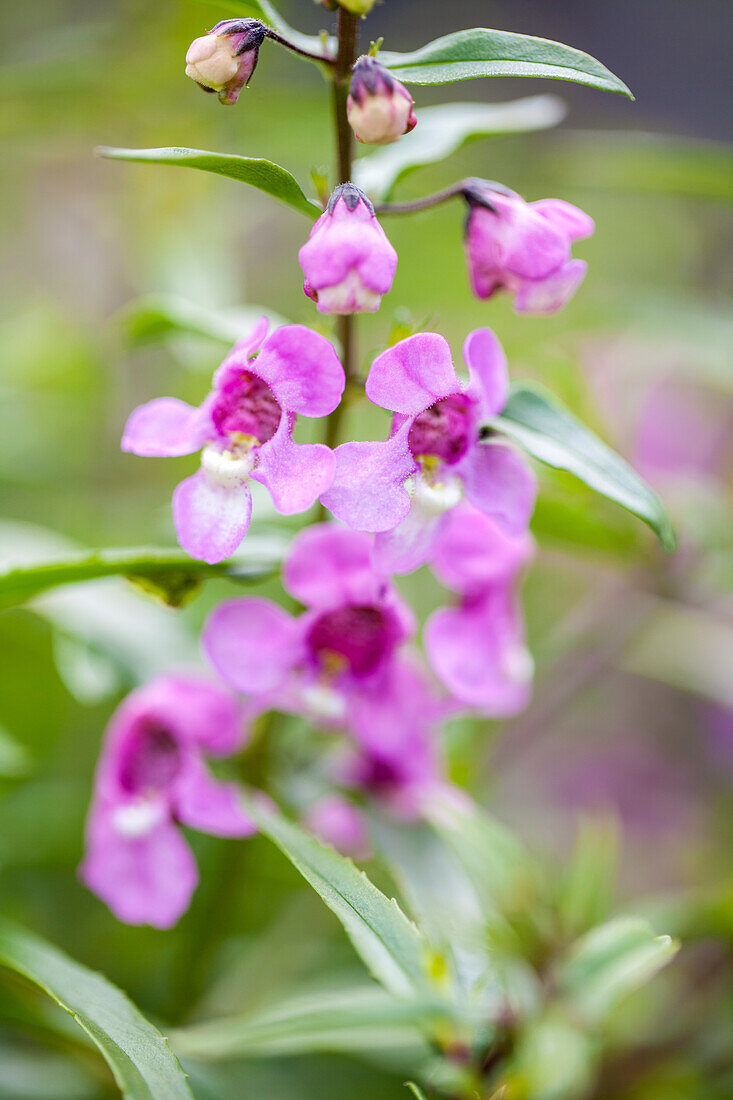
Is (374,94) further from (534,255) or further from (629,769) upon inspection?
(629,769)

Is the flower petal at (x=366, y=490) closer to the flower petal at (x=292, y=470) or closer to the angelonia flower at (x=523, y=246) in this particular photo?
the flower petal at (x=292, y=470)

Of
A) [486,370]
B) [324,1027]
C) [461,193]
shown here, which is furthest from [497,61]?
[324,1027]

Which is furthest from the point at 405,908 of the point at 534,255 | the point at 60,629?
the point at 534,255

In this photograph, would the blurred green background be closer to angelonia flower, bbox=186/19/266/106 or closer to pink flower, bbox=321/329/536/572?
pink flower, bbox=321/329/536/572

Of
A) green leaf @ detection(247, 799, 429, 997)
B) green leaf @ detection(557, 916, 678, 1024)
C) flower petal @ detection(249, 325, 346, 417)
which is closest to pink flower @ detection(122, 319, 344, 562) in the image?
flower petal @ detection(249, 325, 346, 417)

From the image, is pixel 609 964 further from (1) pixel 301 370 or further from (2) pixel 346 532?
(1) pixel 301 370

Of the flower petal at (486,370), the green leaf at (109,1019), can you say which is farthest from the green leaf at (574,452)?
the green leaf at (109,1019)
